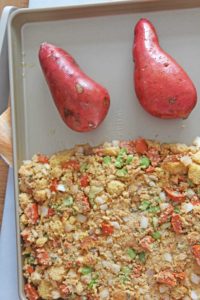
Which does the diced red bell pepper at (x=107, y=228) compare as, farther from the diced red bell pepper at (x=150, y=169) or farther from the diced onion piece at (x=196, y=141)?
the diced onion piece at (x=196, y=141)

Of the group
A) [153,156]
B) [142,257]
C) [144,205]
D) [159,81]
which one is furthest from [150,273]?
[159,81]

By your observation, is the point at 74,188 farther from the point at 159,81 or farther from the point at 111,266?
the point at 159,81

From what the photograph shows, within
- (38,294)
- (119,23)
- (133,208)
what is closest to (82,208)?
(133,208)

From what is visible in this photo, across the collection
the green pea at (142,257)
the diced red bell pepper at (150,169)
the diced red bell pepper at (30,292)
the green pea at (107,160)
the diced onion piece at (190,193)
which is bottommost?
the diced red bell pepper at (30,292)

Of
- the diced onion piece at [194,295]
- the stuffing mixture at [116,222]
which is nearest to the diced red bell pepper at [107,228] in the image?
the stuffing mixture at [116,222]

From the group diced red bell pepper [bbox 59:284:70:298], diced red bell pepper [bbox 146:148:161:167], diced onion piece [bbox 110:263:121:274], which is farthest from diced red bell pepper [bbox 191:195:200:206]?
diced red bell pepper [bbox 59:284:70:298]
